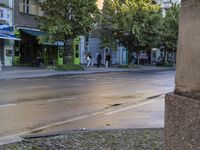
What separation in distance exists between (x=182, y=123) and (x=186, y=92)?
312 mm

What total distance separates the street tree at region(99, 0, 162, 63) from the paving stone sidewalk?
39570 millimetres

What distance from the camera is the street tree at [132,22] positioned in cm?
4825

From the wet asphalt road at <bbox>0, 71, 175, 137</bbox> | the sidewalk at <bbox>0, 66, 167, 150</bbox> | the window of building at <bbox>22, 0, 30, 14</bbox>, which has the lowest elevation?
the wet asphalt road at <bbox>0, 71, 175, 137</bbox>

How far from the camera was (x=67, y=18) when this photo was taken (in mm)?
38969

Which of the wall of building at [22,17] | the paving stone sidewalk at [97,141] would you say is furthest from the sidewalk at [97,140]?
the wall of building at [22,17]

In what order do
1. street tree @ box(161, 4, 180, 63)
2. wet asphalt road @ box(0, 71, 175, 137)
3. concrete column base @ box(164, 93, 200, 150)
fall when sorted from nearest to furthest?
concrete column base @ box(164, 93, 200, 150) → wet asphalt road @ box(0, 71, 175, 137) → street tree @ box(161, 4, 180, 63)

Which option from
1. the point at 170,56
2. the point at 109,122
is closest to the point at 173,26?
the point at 170,56

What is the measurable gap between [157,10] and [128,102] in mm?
37220

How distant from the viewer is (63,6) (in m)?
38.6

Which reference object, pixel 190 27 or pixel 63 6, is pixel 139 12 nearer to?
pixel 63 6

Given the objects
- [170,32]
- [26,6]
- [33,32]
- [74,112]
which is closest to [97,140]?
[74,112]

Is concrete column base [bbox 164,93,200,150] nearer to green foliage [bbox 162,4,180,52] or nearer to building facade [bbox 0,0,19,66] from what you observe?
building facade [bbox 0,0,19,66]

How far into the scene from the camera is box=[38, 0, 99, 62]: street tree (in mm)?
38031

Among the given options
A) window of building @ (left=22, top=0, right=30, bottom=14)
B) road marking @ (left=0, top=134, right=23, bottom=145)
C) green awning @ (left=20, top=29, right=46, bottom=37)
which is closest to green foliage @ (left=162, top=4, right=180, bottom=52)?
green awning @ (left=20, top=29, right=46, bottom=37)
